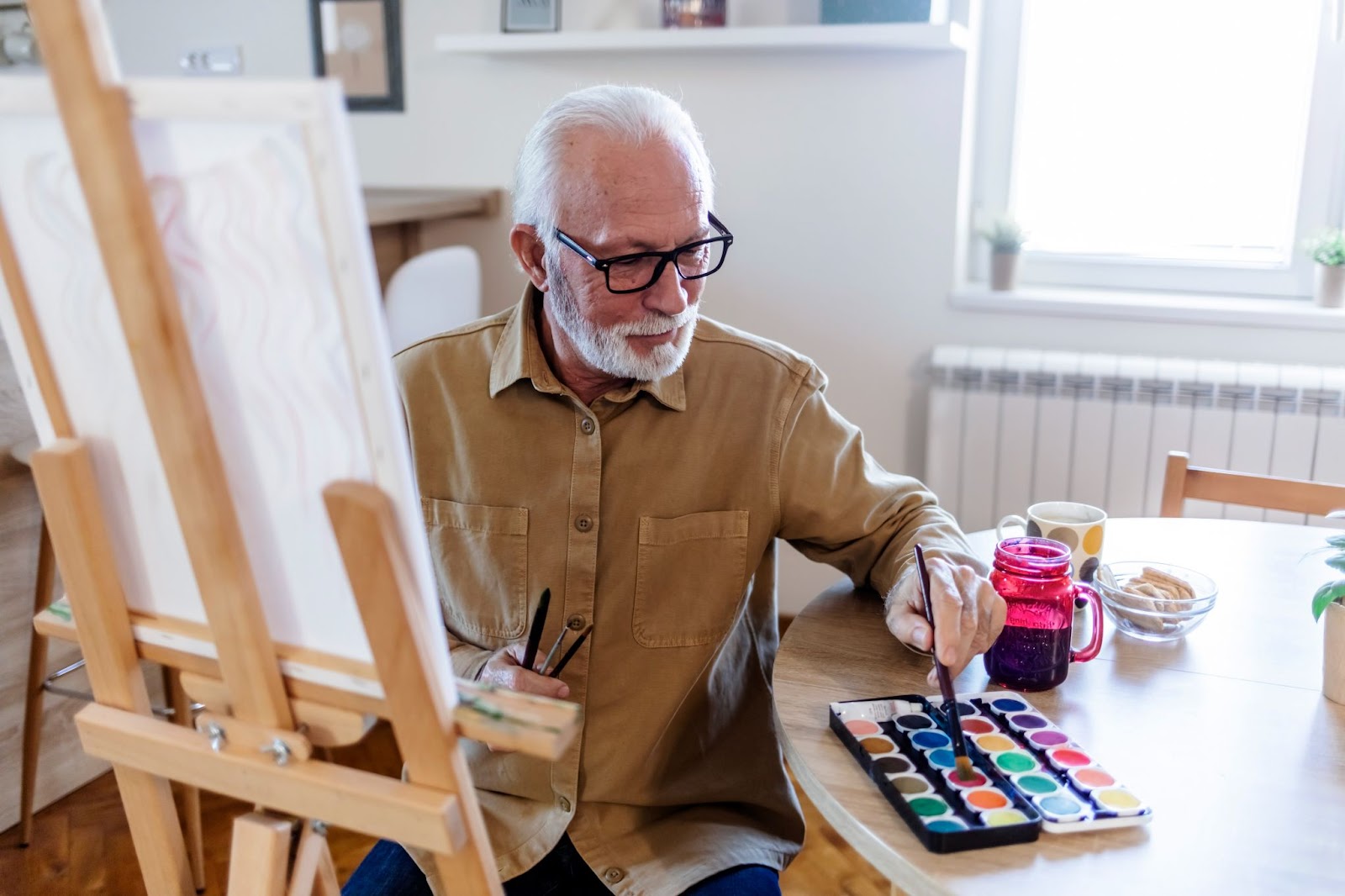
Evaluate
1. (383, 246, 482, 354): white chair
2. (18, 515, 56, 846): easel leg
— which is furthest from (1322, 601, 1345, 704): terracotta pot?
(18, 515, 56, 846): easel leg

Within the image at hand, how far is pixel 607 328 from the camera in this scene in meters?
1.26

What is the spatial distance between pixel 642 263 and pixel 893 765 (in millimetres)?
597

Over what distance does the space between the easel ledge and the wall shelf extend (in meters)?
1.85

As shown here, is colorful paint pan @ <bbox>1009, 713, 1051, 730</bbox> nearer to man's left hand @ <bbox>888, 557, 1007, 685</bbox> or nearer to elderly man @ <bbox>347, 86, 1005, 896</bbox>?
man's left hand @ <bbox>888, 557, 1007, 685</bbox>

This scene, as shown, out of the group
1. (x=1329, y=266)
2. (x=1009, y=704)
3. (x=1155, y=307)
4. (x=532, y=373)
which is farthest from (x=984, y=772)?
(x=1329, y=266)

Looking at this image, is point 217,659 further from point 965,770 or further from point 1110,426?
point 1110,426

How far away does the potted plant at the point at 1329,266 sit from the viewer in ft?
7.48

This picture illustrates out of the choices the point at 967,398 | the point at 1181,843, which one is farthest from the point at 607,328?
the point at 967,398

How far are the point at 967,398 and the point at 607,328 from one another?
4.60 feet

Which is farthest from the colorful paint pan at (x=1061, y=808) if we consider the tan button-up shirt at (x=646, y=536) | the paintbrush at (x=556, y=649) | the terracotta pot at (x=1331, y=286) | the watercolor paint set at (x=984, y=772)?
the terracotta pot at (x=1331, y=286)

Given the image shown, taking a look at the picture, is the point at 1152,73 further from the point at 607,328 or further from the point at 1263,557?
the point at 607,328

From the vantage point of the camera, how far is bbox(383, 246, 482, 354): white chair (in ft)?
8.08

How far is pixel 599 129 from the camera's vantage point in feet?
4.10

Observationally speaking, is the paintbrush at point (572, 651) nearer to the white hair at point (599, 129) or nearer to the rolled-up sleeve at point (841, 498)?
the rolled-up sleeve at point (841, 498)
